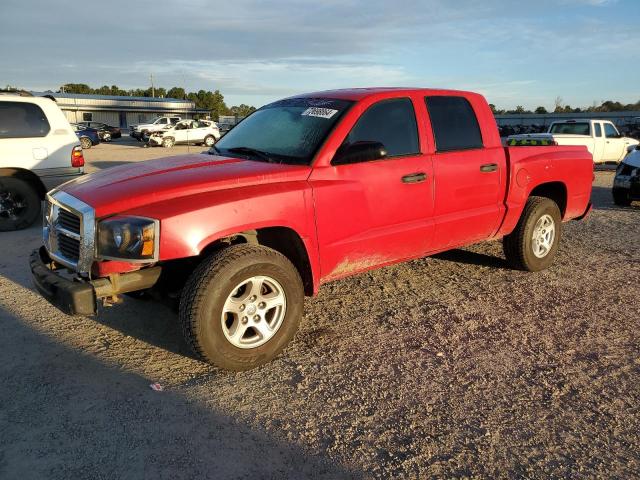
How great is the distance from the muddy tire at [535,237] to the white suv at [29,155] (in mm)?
6363

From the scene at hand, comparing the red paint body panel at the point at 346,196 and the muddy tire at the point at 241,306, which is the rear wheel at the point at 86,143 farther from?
the muddy tire at the point at 241,306

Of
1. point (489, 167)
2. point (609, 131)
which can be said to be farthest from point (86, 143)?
point (489, 167)

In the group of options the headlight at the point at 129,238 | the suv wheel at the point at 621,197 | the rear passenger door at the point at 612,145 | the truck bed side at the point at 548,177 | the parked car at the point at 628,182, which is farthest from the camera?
the rear passenger door at the point at 612,145

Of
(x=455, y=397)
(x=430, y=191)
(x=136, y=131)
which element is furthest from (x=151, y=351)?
(x=136, y=131)

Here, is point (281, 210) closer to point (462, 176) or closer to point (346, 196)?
point (346, 196)

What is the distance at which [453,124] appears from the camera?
466 cm

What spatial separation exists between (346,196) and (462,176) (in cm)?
133

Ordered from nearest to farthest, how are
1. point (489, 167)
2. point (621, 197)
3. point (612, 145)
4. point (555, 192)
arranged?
point (489, 167)
point (555, 192)
point (621, 197)
point (612, 145)

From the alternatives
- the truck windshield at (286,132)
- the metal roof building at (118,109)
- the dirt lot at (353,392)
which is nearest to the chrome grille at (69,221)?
the dirt lot at (353,392)

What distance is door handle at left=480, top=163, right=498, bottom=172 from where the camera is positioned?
473cm

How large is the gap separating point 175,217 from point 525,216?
3673 mm

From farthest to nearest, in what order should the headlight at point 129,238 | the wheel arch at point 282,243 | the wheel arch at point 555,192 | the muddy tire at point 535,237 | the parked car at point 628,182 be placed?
the parked car at point 628,182 < the wheel arch at point 555,192 < the muddy tire at point 535,237 < the wheel arch at point 282,243 < the headlight at point 129,238

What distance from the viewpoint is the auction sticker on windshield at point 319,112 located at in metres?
4.06

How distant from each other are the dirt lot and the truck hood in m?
1.13
